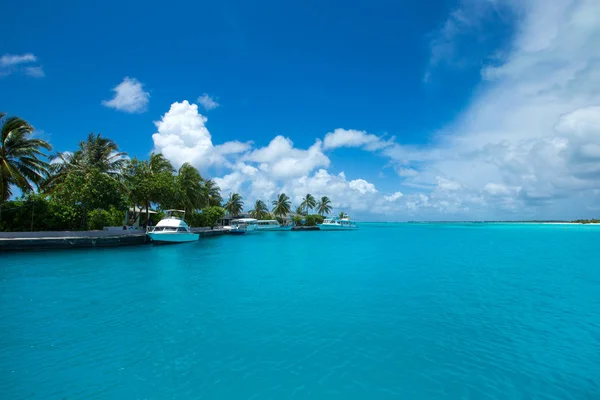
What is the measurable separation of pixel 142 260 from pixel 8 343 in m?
15.6

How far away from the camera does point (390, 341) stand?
744 centimetres

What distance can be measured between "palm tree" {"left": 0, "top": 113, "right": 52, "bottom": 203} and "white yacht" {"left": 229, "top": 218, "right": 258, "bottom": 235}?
133ft

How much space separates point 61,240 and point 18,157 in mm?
8030

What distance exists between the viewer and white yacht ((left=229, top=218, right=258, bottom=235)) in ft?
215

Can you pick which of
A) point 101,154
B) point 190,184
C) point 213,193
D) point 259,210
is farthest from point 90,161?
point 259,210

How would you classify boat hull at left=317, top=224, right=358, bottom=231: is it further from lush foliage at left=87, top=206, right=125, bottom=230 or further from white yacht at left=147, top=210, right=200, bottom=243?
lush foliage at left=87, top=206, right=125, bottom=230

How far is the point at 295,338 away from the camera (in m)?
7.54

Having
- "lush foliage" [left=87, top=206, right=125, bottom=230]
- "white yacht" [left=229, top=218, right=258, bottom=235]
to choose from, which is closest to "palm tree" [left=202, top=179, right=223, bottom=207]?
"white yacht" [left=229, top=218, right=258, bottom=235]

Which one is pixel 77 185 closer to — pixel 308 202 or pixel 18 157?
pixel 18 157

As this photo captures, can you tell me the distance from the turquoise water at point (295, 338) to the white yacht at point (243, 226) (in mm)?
50439

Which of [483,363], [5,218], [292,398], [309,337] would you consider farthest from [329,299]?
[5,218]

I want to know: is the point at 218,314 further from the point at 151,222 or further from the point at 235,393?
the point at 151,222

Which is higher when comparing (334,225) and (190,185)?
(190,185)

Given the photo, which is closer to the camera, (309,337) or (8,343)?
(8,343)
